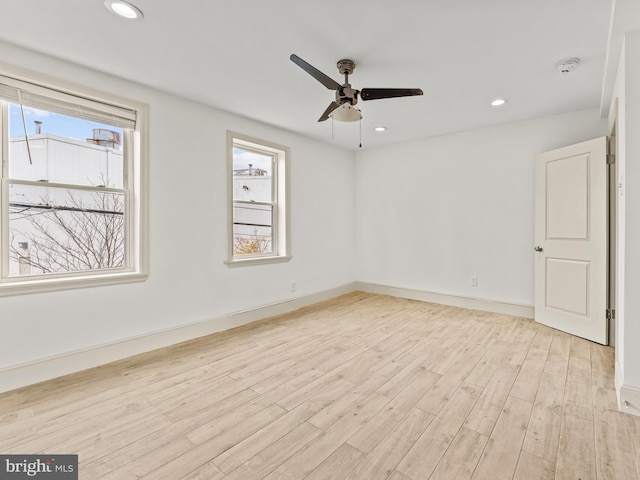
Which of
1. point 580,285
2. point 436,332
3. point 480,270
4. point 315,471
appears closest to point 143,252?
point 315,471

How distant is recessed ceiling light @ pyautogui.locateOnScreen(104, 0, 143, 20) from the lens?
1893 millimetres

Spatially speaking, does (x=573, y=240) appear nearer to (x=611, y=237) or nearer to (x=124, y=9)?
(x=611, y=237)

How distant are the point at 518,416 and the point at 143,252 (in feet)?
11.0

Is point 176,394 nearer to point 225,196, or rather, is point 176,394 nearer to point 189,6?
point 225,196

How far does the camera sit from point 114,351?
9.13 ft

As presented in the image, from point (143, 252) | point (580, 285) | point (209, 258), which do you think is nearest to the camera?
point (143, 252)

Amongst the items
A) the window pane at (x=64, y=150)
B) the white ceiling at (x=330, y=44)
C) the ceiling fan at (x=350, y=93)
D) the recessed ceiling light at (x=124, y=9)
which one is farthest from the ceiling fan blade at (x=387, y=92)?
the window pane at (x=64, y=150)

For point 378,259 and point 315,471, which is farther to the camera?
point 378,259

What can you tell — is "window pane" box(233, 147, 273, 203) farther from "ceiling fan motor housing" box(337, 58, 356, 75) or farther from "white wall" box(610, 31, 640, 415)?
"white wall" box(610, 31, 640, 415)

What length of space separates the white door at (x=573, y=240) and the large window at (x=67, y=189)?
4.56 m

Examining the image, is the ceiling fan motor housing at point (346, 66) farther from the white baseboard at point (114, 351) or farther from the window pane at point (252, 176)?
the white baseboard at point (114, 351)

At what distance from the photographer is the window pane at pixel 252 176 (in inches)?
159

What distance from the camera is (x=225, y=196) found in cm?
368

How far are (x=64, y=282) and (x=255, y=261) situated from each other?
6.44 feet
